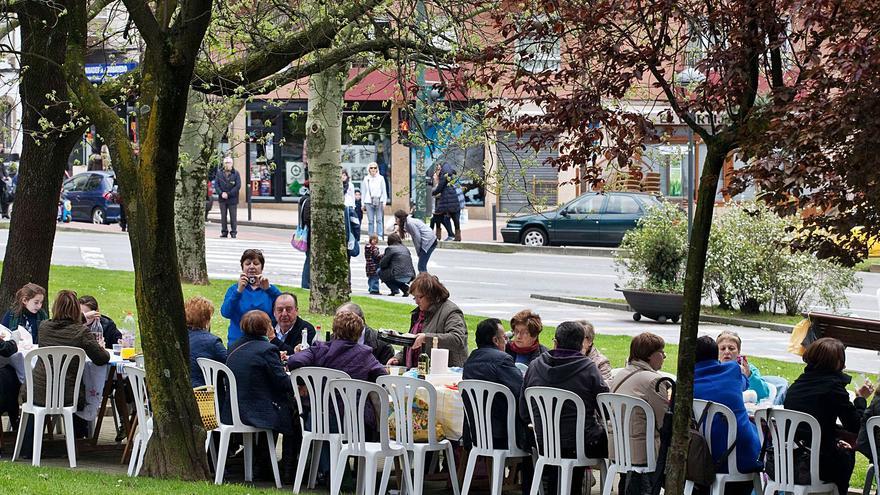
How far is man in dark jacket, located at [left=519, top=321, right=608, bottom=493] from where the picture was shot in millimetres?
9289

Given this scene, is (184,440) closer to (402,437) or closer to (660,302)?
(402,437)

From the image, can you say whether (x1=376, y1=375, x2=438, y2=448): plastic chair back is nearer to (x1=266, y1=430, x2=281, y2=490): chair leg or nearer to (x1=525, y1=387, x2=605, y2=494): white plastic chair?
(x1=525, y1=387, x2=605, y2=494): white plastic chair

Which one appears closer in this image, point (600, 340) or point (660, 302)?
point (600, 340)

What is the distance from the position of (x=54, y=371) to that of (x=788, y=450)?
17.7 ft

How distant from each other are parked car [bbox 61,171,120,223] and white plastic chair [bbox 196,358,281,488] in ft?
91.0

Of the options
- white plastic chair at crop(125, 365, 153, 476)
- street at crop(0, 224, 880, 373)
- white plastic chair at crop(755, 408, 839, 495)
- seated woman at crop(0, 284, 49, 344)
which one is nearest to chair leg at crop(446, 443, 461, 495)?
white plastic chair at crop(125, 365, 153, 476)

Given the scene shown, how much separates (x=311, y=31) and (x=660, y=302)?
1037 cm

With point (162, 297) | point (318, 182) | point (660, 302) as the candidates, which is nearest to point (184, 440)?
point (162, 297)

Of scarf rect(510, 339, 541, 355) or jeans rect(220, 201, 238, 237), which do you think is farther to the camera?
jeans rect(220, 201, 238, 237)

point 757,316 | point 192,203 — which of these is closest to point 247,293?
point 192,203

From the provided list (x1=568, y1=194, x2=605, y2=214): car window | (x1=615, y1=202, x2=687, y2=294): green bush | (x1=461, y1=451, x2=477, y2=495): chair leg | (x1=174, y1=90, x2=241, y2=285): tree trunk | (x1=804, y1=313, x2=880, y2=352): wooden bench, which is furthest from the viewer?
(x1=568, y1=194, x2=605, y2=214): car window

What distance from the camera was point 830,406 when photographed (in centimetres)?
888

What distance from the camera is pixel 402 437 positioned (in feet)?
32.0

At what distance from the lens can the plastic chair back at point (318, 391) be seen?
32.1 ft
